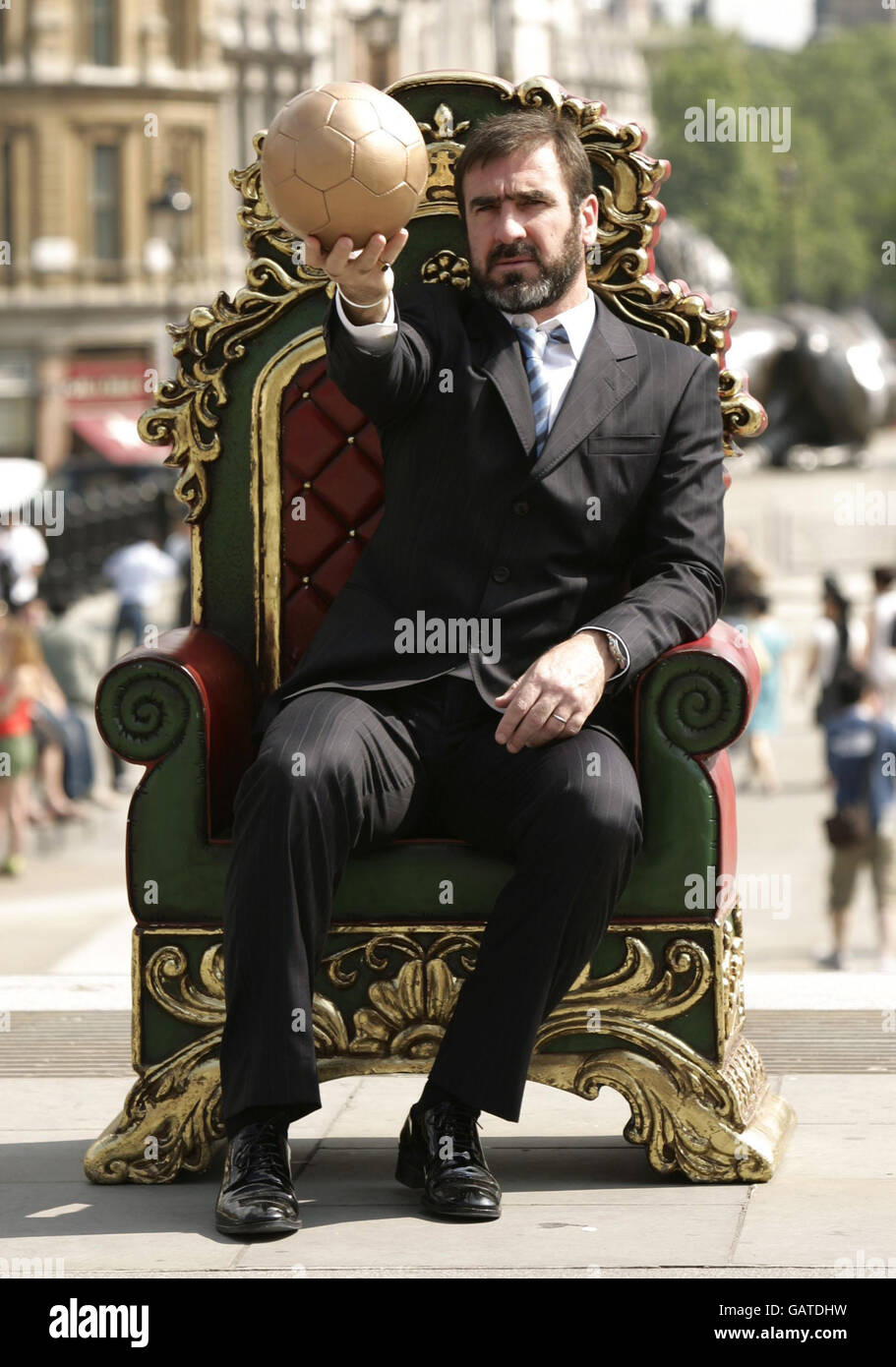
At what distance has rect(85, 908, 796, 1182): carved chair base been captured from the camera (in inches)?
178

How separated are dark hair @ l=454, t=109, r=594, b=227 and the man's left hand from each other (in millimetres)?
868

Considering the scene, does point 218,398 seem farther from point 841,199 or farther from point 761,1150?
point 841,199

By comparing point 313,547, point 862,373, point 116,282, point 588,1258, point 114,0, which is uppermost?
point 114,0

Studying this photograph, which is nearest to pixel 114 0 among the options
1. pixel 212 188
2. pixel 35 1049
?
pixel 212 188

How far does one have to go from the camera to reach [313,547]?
512cm

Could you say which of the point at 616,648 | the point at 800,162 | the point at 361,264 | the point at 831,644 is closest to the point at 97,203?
the point at 831,644

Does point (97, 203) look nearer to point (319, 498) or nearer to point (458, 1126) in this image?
point (319, 498)

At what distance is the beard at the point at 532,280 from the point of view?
15.0 ft

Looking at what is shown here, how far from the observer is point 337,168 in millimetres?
4215

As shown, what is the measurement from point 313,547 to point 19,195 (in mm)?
45870

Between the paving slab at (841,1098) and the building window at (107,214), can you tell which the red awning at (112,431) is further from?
the paving slab at (841,1098)

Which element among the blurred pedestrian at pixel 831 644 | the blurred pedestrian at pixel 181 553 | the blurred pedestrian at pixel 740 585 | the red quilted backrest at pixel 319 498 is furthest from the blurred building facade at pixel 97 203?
the red quilted backrest at pixel 319 498

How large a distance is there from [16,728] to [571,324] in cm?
933

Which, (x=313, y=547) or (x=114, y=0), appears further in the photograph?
(x=114, y=0)
